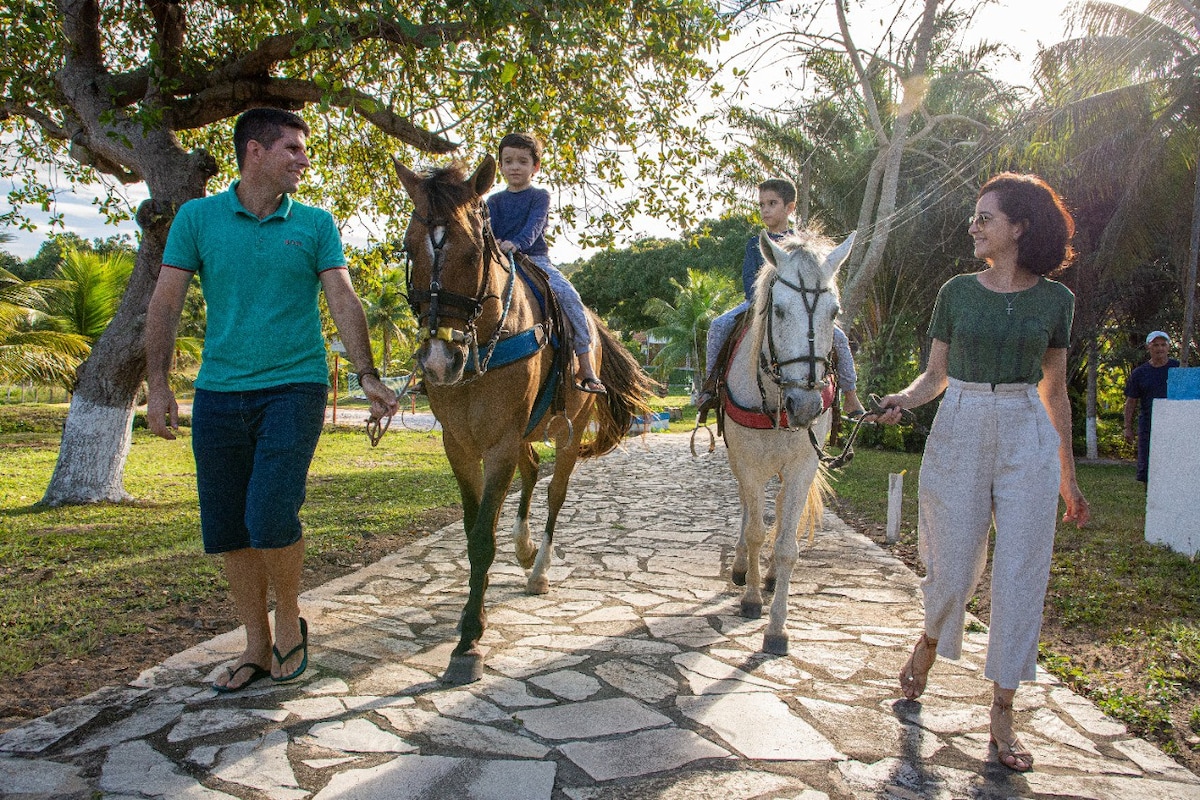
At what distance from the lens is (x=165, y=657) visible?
4160 millimetres

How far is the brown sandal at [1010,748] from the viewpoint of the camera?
10.3 feet

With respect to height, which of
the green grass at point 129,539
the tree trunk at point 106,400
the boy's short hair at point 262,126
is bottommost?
the green grass at point 129,539

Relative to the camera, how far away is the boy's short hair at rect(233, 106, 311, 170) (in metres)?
3.60

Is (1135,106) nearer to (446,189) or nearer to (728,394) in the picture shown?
(728,394)

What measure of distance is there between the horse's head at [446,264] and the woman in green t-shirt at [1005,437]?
6.19 ft

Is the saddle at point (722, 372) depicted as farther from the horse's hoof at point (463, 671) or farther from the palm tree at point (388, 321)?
the palm tree at point (388, 321)

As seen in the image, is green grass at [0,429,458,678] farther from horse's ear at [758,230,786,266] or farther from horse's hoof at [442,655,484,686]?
horse's ear at [758,230,786,266]

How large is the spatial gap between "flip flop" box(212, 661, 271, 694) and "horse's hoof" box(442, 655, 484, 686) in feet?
2.68

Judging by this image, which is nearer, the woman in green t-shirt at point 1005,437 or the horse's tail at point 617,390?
the woman in green t-shirt at point 1005,437

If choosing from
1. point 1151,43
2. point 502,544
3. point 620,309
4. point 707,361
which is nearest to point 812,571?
point 707,361

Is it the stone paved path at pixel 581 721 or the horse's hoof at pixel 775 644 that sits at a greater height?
the horse's hoof at pixel 775 644

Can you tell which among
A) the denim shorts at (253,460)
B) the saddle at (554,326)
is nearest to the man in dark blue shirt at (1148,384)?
the saddle at (554,326)

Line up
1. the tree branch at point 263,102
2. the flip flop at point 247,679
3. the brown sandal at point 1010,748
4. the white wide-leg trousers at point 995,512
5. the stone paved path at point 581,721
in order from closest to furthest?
the stone paved path at point 581,721
the brown sandal at point 1010,748
the white wide-leg trousers at point 995,512
the flip flop at point 247,679
the tree branch at point 263,102

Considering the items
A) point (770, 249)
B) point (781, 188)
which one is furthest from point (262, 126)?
point (781, 188)
